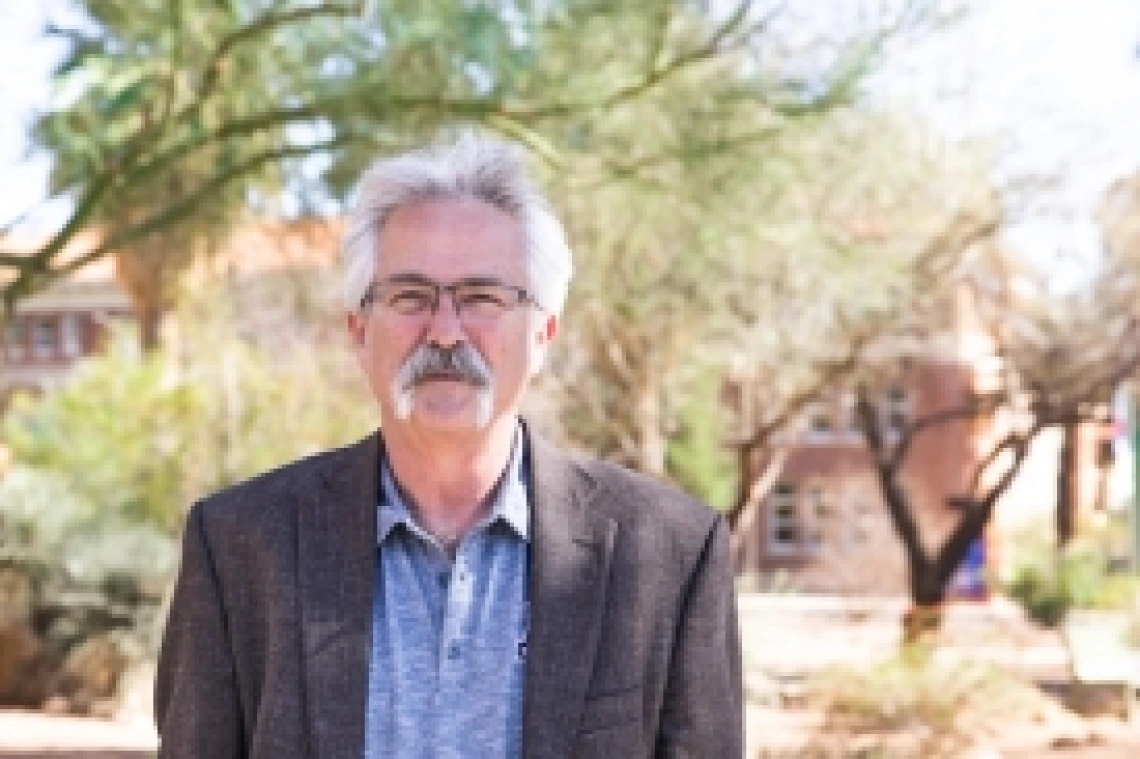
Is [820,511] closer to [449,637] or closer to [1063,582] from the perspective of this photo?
[1063,582]

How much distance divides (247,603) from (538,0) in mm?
6825

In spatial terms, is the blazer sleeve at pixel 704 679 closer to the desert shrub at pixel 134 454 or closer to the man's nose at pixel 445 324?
the man's nose at pixel 445 324

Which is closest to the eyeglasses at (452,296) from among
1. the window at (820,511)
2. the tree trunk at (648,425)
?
the tree trunk at (648,425)

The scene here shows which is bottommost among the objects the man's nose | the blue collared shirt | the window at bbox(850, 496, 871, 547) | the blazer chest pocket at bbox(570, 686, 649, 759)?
the blazer chest pocket at bbox(570, 686, 649, 759)

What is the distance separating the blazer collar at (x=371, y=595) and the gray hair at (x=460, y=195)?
0.21 metres

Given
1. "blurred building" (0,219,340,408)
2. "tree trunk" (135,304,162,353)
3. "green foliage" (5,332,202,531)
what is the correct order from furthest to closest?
1. "tree trunk" (135,304,162,353)
2. "green foliage" (5,332,202,531)
3. "blurred building" (0,219,340,408)

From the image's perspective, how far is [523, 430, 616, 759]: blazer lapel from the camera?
6.65ft

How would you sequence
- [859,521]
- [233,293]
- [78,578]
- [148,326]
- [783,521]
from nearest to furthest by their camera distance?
[78,578] → [148,326] → [233,293] → [859,521] → [783,521]

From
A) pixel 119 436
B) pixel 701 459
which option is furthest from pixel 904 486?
pixel 119 436

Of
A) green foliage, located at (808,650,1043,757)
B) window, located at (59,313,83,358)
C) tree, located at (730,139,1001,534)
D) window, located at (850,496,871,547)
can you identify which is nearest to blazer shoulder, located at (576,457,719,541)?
green foliage, located at (808,650,1043,757)

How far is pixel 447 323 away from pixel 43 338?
44408 mm

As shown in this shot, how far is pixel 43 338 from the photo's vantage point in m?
44.7

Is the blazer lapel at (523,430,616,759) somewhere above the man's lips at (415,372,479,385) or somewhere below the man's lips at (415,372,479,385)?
below

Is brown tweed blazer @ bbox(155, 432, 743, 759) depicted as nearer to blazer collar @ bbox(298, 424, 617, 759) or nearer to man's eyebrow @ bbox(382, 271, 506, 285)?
blazer collar @ bbox(298, 424, 617, 759)
